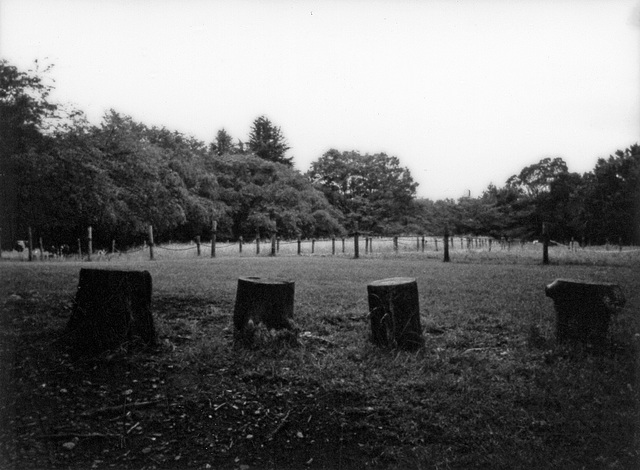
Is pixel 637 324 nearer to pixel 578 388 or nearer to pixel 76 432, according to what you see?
pixel 578 388

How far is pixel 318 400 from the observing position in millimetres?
3508

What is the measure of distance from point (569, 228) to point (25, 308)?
178ft

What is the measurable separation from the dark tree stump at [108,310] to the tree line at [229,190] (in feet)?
25.1

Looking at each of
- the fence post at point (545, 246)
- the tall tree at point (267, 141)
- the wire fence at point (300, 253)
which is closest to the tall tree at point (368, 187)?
the tall tree at point (267, 141)

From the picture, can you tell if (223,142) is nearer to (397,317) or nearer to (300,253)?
(300,253)

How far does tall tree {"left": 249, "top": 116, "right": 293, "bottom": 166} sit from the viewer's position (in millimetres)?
52562

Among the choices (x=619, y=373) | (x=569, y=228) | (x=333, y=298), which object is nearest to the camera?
(x=619, y=373)

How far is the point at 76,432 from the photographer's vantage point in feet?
9.64

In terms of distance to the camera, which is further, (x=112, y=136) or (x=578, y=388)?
(x=112, y=136)

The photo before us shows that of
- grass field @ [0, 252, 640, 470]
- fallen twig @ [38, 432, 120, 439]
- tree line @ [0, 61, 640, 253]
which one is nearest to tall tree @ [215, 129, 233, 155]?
tree line @ [0, 61, 640, 253]

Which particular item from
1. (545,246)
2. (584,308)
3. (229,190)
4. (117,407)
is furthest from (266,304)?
(229,190)

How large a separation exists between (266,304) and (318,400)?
147 cm

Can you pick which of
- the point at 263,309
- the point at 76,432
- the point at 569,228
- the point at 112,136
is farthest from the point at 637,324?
the point at 569,228

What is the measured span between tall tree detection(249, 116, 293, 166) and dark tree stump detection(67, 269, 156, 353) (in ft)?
162
